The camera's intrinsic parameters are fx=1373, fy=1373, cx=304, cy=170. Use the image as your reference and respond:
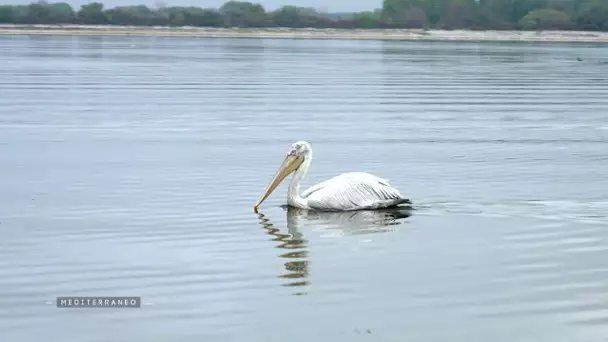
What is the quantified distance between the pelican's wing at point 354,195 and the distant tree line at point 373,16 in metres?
113

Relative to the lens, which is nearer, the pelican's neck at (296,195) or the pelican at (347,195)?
the pelican at (347,195)

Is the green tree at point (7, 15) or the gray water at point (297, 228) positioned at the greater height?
the gray water at point (297, 228)

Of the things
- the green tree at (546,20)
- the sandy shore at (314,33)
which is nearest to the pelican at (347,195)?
the sandy shore at (314,33)

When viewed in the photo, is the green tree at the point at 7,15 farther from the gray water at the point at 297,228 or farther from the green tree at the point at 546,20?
the gray water at the point at 297,228

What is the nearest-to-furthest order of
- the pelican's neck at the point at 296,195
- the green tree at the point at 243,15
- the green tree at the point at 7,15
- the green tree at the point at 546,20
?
the pelican's neck at the point at 296,195 < the green tree at the point at 546,20 < the green tree at the point at 7,15 < the green tree at the point at 243,15

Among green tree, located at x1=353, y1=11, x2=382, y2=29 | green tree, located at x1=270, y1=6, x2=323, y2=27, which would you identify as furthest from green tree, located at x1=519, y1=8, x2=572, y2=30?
green tree, located at x1=270, y1=6, x2=323, y2=27

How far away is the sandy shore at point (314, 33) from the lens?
11262 centimetres

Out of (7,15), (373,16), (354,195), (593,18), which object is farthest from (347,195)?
(373,16)

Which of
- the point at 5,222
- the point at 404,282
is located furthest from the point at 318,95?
the point at 404,282

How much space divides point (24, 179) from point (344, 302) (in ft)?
22.6

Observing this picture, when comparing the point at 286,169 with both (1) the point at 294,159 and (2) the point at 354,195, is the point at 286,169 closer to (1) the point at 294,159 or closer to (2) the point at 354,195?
(1) the point at 294,159

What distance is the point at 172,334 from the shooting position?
790 cm

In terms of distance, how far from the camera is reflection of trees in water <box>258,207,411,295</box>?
410 inches

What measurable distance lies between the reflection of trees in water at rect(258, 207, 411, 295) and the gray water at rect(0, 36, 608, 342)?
0.11ft
